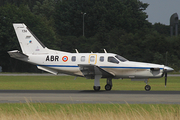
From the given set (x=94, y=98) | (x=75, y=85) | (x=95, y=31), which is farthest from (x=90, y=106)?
(x=95, y=31)

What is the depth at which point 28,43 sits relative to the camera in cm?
2809

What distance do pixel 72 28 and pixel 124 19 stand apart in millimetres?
14552

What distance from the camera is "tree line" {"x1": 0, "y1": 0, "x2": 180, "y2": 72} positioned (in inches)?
2544

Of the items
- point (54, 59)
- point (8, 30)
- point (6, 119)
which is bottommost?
point (6, 119)

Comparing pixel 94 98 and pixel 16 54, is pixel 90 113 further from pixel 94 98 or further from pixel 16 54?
pixel 16 54

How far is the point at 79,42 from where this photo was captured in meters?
79.8

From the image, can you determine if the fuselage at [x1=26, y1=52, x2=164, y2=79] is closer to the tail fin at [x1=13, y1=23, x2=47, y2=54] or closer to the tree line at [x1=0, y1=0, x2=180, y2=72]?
the tail fin at [x1=13, y1=23, x2=47, y2=54]

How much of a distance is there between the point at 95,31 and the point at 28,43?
66.1 meters

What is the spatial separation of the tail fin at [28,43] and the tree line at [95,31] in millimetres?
20141

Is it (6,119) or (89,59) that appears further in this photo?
(89,59)

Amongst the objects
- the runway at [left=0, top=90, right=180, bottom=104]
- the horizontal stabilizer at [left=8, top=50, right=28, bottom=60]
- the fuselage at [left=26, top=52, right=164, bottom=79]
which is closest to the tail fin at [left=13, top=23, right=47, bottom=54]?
the horizontal stabilizer at [left=8, top=50, right=28, bottom=60]

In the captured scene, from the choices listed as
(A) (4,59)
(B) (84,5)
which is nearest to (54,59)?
(A) (4,59)

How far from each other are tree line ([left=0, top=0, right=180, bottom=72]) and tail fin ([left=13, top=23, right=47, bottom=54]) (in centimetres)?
2014

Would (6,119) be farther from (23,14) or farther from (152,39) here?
(23,14)
